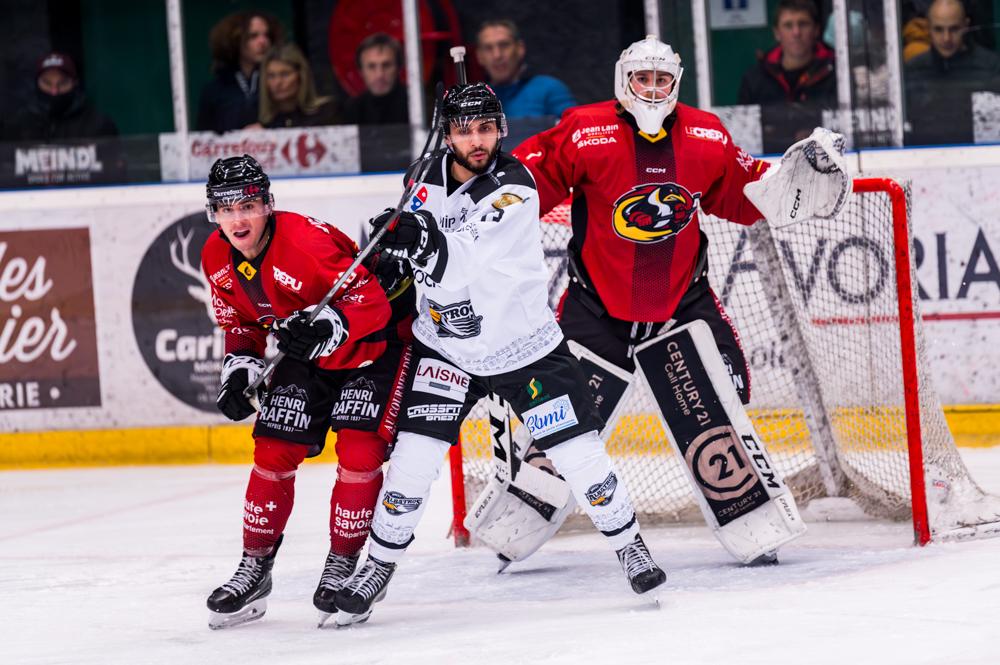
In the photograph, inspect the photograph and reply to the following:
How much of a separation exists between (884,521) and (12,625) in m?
2.18

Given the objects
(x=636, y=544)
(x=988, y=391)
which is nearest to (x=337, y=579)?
(x=636, y=544)

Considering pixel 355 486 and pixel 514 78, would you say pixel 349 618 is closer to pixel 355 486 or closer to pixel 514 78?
pixel 355 486

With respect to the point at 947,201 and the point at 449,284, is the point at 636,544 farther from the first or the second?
the point at 947,201

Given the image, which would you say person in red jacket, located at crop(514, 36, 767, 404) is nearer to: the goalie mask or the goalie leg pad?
the goalie leg pad

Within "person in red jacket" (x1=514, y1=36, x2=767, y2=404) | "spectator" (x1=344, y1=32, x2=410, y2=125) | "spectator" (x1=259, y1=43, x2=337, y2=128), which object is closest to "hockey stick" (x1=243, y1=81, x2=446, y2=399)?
"person in red jacket" (x1=514, y1=36, x2=767, y2=404)

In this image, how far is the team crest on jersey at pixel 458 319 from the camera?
10.3ft

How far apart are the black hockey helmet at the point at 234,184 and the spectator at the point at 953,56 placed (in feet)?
9.62

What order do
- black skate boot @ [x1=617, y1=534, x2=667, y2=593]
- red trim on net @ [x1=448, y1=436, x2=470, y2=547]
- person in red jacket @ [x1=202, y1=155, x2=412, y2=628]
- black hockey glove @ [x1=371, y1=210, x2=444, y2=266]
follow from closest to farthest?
black hockey glove @ [x1=371, y1=210, x2=444, y2=266], black skate boot @ [x1=617, y1=534, x2=667, y2=593], person in red jacket @ [x1=202, y1=155, x2=412, y2=628], red trim on net @ [x1=448, y1=436, x2=470, y2=547]

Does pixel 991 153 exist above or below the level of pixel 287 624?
above

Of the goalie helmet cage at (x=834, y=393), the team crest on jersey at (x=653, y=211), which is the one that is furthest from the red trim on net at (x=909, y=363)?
the team crest on jersey at (x=653, y=211)

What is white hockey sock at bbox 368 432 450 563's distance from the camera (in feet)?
10.3

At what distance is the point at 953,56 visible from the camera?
5.30m

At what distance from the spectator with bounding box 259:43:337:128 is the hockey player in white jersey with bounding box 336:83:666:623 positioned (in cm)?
282

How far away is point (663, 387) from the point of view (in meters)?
3.70
